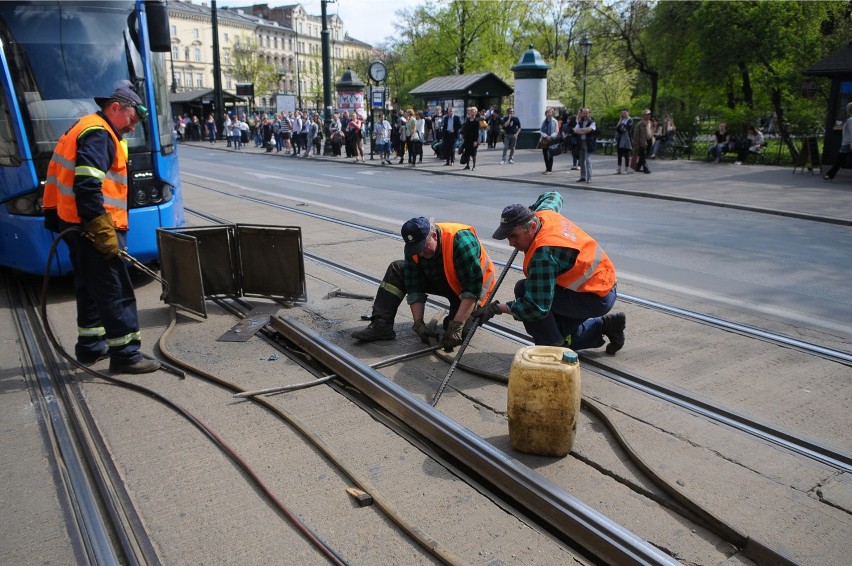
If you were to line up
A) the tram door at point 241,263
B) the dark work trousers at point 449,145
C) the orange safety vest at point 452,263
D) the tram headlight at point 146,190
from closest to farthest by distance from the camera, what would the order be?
the orange safety vest at point 452,263 → the tram door at point 241,263 → the tram headlight at point 146,190 → the dark work trousers at point 449,145

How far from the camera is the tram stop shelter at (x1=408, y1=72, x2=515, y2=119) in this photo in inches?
1161

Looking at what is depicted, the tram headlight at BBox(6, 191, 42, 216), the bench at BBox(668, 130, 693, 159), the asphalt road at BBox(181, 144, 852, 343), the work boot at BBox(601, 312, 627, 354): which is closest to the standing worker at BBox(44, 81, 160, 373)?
the tram headlight at BBox(6, 191, 42, 216)

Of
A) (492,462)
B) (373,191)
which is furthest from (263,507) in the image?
(373,191)

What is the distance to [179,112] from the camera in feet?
Answer: 156

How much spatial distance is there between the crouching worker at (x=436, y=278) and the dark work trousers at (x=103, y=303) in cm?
173

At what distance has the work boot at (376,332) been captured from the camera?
576 centimetres

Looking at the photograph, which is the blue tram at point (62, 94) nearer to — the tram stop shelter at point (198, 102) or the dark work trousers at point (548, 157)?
the dark work trousers at point (548, 157)

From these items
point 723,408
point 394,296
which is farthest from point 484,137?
point 723,408

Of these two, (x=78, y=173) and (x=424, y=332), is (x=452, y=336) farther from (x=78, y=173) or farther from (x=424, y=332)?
(x=78, y=173)

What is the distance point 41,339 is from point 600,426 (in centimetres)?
459

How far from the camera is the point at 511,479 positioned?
3.46 m

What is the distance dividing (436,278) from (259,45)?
114 meters

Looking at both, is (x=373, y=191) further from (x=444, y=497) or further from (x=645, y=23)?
(x=645, y=23)

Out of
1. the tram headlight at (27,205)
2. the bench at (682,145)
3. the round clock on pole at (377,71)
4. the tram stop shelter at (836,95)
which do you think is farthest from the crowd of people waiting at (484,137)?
the tram headlight at (27,205)
